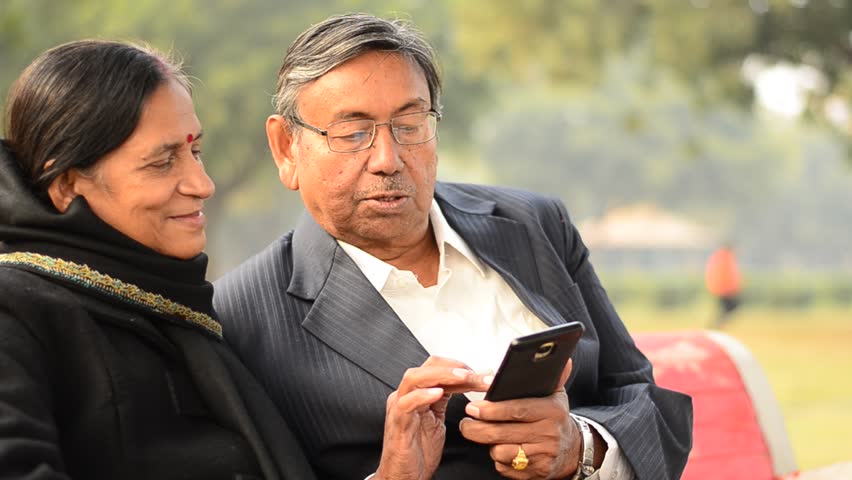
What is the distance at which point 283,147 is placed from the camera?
127 inches

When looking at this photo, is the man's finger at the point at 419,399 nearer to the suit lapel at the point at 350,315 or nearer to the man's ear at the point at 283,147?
the suit lapel at the point at 350,315

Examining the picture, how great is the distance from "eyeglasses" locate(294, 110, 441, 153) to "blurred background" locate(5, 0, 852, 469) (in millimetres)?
388

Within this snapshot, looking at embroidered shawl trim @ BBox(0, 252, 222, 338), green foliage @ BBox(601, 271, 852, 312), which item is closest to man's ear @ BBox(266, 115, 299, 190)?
embroidered shawl trim @ BBox(0, 252, 222, 338)

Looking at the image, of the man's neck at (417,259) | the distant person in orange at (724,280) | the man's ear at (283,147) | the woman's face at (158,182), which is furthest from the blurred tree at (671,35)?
the woman's face at (158,182)

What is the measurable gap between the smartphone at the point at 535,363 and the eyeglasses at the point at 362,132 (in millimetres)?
825

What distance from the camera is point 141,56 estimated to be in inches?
98.3

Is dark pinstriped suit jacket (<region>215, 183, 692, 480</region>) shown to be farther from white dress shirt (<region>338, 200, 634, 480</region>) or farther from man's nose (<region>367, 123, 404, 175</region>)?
man's nose (<region>367, 123, 404, 175</region>)

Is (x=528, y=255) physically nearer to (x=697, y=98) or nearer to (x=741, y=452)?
(x=741, y=452)

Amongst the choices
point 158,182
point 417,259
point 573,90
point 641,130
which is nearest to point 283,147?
point 417,259

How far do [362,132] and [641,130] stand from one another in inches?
628

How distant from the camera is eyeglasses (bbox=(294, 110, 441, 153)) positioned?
3002 mm

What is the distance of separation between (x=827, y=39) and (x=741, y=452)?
1266 centimetres

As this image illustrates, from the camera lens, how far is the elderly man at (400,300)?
2848 millimetres

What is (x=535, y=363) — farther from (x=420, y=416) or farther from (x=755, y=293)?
(x=755, y=293)
